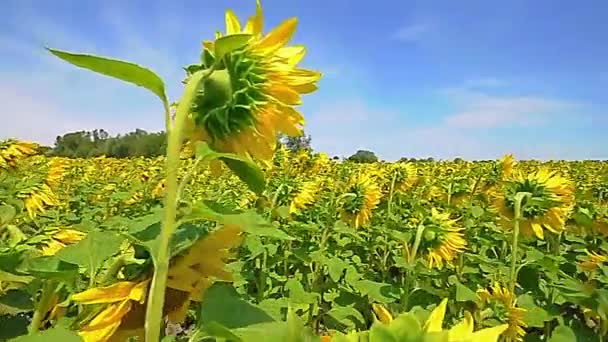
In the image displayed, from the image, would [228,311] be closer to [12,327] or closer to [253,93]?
[253,93]

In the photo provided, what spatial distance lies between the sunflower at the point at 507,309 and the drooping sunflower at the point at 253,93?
1.84 m

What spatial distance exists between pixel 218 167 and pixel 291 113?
118 mm

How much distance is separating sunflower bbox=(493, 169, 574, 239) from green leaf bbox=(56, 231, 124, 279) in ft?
7.66

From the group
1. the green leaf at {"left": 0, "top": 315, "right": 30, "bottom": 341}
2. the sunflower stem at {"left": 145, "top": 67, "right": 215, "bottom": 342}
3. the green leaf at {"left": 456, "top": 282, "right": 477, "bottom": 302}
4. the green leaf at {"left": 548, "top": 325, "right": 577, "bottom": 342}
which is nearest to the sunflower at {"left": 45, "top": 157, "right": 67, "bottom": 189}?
the green leaf at {"left": 456, "top": 282, "right": 477, "bottom": 302}

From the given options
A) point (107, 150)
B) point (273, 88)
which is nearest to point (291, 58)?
point (273, 88)

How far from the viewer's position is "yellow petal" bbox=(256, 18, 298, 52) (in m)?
0.77

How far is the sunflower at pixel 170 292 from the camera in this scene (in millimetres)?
707

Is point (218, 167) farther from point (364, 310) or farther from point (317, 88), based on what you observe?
point (364, 310)

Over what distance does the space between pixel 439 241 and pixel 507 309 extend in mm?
431

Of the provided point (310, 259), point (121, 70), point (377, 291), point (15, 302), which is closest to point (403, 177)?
point (310, 259)

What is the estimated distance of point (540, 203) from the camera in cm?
283

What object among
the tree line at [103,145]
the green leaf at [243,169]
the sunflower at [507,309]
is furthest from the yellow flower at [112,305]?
the tree line at [103,145]

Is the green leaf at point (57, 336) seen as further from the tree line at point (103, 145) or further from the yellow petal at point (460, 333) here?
the tree line at point (103, 145)

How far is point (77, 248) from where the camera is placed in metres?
0.81
